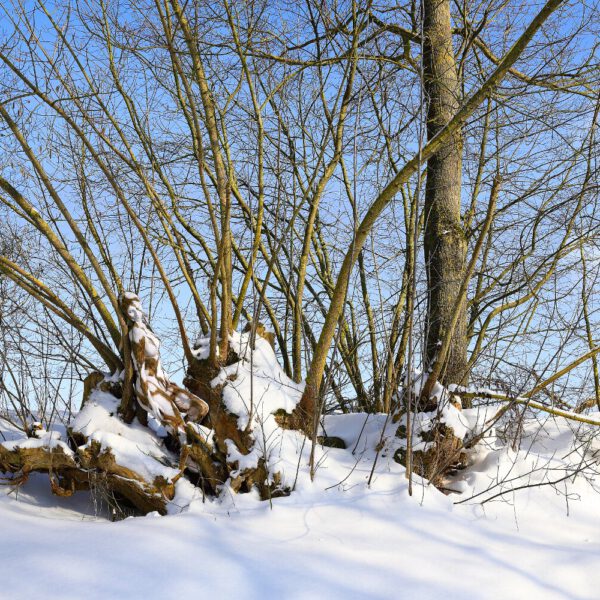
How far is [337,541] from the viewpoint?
10.9ft

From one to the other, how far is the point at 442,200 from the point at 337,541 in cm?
309

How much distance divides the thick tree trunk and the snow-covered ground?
37.8 inches

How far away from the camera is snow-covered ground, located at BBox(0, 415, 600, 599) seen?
9.06 ft

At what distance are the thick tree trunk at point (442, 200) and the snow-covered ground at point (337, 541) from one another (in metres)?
0.96

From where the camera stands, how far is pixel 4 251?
5523 mm

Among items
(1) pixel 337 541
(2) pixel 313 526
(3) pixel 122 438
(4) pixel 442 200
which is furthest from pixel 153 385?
(4) pixel 442 200

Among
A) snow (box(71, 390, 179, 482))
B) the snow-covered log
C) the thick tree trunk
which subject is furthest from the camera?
the thick tree trunk

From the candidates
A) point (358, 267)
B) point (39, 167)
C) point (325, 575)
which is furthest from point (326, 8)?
point (325, 575)

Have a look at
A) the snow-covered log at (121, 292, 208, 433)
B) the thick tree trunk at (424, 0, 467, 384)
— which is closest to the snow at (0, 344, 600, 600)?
the snow-covered log at (121, 292, 208, 433)

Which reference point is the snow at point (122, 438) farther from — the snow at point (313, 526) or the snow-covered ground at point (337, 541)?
the snow-covered ground at point (337, 541)

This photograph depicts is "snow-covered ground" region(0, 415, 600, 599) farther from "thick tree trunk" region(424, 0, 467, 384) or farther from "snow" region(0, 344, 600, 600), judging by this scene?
"thick tree trunk" region(424, 0, 467, 384)

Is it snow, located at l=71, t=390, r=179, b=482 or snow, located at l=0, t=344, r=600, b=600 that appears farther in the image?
snow, located at l=71, t=390, r=179, b=482

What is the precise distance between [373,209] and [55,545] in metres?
2.61

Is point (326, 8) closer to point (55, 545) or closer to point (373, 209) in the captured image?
point (373, 209)
